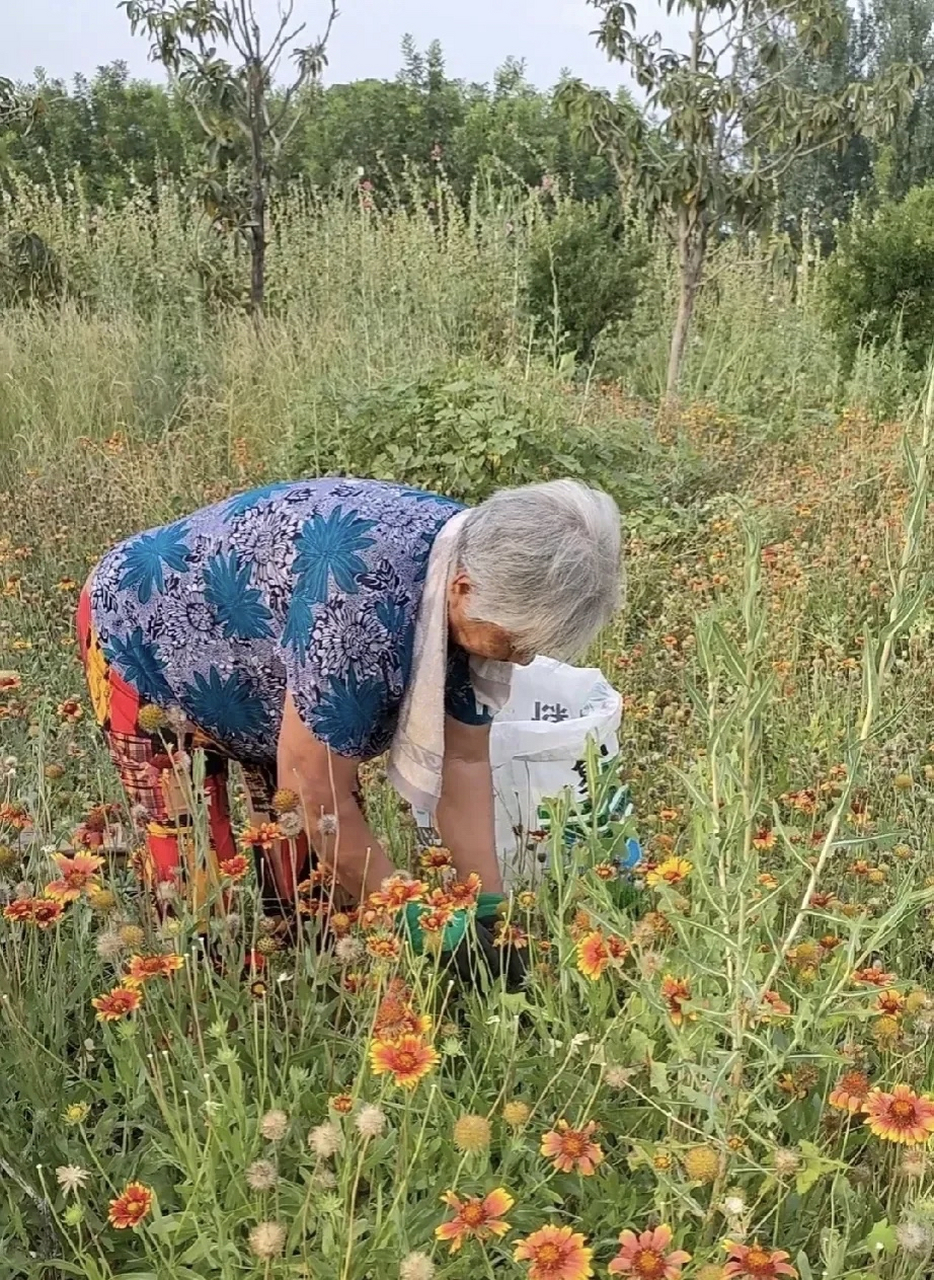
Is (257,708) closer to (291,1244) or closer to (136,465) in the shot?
(291,1244)

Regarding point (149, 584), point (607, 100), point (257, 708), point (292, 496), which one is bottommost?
point (257, 708)

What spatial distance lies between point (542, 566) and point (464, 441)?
2.79 meters

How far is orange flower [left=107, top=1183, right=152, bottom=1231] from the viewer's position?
45.0 inches

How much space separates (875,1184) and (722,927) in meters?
0.44

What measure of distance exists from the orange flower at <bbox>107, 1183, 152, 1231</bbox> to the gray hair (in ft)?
3.08

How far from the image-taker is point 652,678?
10.9ft

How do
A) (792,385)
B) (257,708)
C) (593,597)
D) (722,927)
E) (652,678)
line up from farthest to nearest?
(792,385) → (652,678) → (257,708) → (593,597) → (722,927)

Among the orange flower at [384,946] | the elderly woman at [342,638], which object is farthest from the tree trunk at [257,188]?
→ the orange flower at [384,946]

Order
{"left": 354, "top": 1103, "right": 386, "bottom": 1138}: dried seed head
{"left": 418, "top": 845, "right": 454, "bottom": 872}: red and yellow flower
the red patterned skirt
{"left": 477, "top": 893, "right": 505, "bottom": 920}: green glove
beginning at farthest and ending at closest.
Result: the red patterned skirt
{"left": 477, "top": 893, "right": 505, "bottom": 920}: green glove
{"left": 418, "top": 845, "right": 454, "bottom": 872}: red and yellow flower
{"left": 354, "top": 1103, "right": 386, "bottom": 1138}: dried seed head

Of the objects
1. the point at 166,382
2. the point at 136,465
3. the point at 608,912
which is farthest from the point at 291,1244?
the point at 166,382

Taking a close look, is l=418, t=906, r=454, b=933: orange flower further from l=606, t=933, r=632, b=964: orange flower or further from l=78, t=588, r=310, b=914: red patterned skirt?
l=78, t=588, r=310, b=914: red patterned skirt

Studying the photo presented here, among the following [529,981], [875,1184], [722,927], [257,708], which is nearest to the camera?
[722,927]

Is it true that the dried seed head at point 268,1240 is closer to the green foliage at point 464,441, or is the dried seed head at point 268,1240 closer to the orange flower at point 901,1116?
the orange flower at point 901,1116

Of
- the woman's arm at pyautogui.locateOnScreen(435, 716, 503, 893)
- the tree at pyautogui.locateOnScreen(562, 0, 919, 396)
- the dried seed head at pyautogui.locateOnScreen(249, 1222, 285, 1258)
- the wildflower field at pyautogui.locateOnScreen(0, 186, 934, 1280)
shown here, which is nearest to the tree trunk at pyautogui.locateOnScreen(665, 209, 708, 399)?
the tree at pyautogui.locateOnScreen(562, 0, 919, 396)
